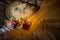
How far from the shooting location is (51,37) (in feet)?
4.83

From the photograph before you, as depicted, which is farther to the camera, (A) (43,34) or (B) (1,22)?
(B) (1,22)

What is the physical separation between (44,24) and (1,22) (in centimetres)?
127

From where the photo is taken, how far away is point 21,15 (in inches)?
90.5

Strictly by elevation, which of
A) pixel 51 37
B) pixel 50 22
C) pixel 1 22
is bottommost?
pixel 1 22

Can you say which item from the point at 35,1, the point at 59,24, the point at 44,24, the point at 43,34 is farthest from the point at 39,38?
the point at 35,1

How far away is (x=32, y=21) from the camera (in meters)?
1.97

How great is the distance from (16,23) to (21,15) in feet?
0.66

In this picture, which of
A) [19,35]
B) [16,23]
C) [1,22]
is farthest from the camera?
[1,22]

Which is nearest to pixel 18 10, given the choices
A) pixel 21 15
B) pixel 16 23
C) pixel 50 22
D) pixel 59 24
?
pixel 21 15

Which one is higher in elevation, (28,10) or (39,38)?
(28,10)

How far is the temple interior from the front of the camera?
5.08ft

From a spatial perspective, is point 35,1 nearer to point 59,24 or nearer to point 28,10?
point 28,10

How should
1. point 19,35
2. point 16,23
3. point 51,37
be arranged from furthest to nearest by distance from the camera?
point 16,23 → point 19,35 → point 51,37

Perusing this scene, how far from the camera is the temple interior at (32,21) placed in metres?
1.55
